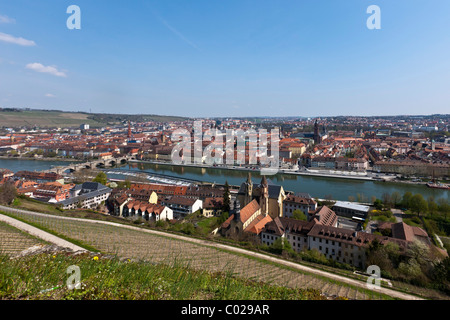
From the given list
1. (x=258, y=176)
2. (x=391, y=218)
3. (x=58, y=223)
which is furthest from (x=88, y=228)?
(x=258, y=176)

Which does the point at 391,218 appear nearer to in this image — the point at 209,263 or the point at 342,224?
the point at 342,224

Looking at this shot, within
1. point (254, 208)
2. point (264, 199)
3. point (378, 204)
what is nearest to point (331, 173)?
point (378, 204)

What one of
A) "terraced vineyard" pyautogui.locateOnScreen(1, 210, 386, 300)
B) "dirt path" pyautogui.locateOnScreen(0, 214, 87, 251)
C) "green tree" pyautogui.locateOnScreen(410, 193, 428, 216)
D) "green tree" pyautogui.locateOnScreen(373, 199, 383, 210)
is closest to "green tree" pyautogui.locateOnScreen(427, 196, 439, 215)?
"green tree" pyautogui.locateOnScreen(410, 193, 428, 216)

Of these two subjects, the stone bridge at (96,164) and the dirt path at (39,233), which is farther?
the stone bridge at (96,164)

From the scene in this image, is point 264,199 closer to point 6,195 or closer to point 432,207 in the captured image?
point 432,207

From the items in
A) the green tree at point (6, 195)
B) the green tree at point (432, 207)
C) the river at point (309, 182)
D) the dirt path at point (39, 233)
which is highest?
the dirt path at point (39, 233)

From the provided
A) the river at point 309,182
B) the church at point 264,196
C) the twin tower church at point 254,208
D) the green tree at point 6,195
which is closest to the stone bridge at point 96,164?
the river at point 309,182

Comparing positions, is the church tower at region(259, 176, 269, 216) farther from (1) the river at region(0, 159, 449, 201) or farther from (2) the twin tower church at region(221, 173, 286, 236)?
(1) the river at region(0, 159, 449, 201)

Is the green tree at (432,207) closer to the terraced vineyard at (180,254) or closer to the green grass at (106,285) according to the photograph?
the terraced vineyard at (180,254)
